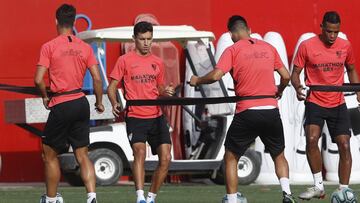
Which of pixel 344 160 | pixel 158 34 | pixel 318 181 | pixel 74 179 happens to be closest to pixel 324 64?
pixel 344 160

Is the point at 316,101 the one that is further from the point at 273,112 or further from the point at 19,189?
the point at 19,189

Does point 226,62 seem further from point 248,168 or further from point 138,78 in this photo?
point 248,168

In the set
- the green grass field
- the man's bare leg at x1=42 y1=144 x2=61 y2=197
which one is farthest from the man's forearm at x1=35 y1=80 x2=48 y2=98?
the green grass field

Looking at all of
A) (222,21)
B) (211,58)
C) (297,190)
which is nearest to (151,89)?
(297,190)

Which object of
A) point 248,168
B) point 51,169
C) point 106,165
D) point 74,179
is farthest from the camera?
point 74,179

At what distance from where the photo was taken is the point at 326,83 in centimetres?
1462

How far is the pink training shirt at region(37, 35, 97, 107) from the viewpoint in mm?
13242

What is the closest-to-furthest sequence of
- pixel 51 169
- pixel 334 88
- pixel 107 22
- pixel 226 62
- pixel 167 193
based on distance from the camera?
1. pixel 226 62
2. pixel 51 169
3. pixel 334 88
4. pixel 167 193
5. pixel 107 22

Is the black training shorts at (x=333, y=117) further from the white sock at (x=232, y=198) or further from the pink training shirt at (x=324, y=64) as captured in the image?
the white sock at (x=232, y=198)

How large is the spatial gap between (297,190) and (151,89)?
4651 millimetres

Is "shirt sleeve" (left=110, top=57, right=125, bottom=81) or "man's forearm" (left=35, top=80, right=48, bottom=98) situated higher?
"shirt sleeve" (left=110, top=57, right=125, bottom=81)

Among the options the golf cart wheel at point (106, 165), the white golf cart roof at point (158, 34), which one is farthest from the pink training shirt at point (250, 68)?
the white golf cart roof at point (158, 34)

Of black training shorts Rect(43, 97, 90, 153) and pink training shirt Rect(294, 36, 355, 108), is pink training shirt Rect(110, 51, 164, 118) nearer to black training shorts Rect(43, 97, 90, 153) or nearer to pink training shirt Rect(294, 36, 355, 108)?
black training shorts Rect(43, 97, 90, 153)

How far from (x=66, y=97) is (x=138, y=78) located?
3.81ft
